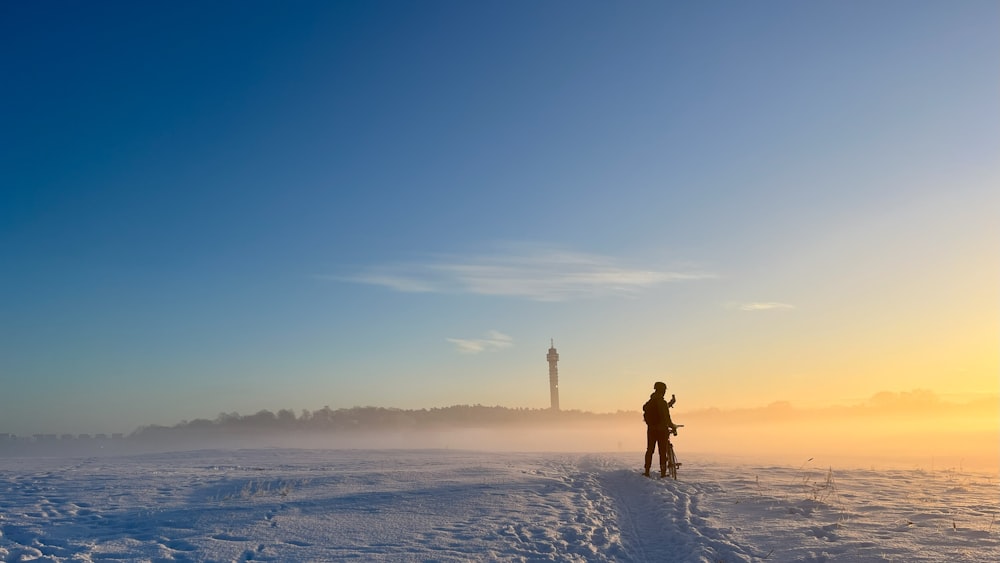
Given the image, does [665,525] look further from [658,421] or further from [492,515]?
[658,421]

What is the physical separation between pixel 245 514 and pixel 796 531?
33.6 feet

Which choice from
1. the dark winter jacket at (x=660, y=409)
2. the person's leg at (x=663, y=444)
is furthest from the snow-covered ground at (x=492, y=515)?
the dark winter jacket at (x=660, y=409)

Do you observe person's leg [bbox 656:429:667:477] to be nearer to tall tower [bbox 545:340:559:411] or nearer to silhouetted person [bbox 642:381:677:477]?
silhouetted person [bbox 642:381:677:477]

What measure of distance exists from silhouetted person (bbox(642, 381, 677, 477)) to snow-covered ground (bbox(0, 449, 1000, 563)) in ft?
2.63

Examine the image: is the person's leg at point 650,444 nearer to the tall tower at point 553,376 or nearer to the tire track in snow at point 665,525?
the tire track in snow at point 665,525

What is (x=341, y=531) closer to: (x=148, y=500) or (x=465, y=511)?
(x=465, y=511)

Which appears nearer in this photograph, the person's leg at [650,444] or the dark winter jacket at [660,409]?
the person's leg at [650,444]

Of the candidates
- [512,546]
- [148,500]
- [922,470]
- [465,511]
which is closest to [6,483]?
[148,500]

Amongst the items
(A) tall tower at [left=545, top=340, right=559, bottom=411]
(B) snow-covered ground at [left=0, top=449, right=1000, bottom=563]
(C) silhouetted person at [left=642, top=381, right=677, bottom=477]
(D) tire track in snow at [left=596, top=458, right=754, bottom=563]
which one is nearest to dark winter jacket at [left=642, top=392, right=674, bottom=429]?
(C) silhouetted person at [left=642, top=381, right=677, bottom=477]

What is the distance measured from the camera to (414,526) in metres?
11.6

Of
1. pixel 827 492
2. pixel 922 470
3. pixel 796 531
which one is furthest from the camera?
pixel 922 470

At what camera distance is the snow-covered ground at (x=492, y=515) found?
32.8ft

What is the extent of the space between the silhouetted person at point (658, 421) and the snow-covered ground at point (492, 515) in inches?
31.6

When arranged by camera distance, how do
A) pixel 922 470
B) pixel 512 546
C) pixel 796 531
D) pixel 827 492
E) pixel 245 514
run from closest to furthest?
pixel 512 546, pixel 796 531, pixel 245 514, pixel 827 492, pixel 922 470
